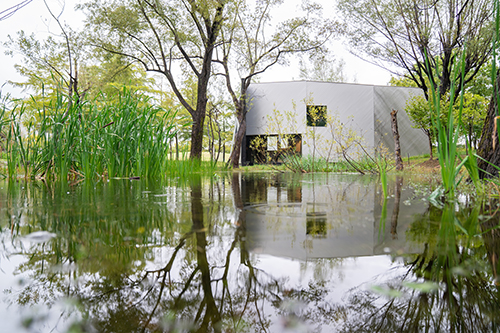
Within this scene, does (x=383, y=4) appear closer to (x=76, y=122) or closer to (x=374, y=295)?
(x=76, y=122)

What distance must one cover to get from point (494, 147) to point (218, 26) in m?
8.68

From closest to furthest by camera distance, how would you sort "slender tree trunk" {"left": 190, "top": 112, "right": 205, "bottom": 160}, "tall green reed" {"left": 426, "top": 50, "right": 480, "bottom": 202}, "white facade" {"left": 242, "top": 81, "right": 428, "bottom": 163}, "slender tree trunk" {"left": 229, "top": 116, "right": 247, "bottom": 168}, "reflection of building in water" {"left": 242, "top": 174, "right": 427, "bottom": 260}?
"reflection of building in water" {"left": 242, "top": 174, "right": 427, "bottom": 260} < "tall green reed" {"left": 426, "top": 50, "right": 480, "bottom": 202} < "slender tree trunk" {"left": 190, "top": 112, "right": 205, "bottom": 160} < "slender tree trunk" {"left": 229, "top": 116, "right": 247, "bottom": 168} < "white facade" {"left": 242, "top": 81, "right": 428, "bottom": 163}

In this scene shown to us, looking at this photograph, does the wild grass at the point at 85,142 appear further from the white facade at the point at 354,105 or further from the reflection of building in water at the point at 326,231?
the white facade at the point at 354,105

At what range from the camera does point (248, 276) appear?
2.29 ft

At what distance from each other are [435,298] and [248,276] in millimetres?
354

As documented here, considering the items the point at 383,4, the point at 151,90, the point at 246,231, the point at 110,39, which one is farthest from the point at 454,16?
the point at 151,90

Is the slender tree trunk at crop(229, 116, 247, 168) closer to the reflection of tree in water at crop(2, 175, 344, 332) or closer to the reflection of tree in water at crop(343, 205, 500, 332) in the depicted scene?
the reflection of tree in water at crop(2, 175, 344, 332)

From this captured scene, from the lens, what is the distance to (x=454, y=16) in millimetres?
12266

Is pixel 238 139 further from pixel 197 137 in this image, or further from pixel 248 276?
pixel 248 276

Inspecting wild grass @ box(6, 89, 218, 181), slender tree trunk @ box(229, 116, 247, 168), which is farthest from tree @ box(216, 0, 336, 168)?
wild grass @ box(6, 89, 218, 181)

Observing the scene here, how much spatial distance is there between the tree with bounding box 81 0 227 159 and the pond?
26.4ft

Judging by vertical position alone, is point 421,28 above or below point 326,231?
above

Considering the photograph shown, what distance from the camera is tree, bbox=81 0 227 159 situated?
31.2 ft

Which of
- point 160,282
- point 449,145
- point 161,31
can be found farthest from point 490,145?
point 161,31
